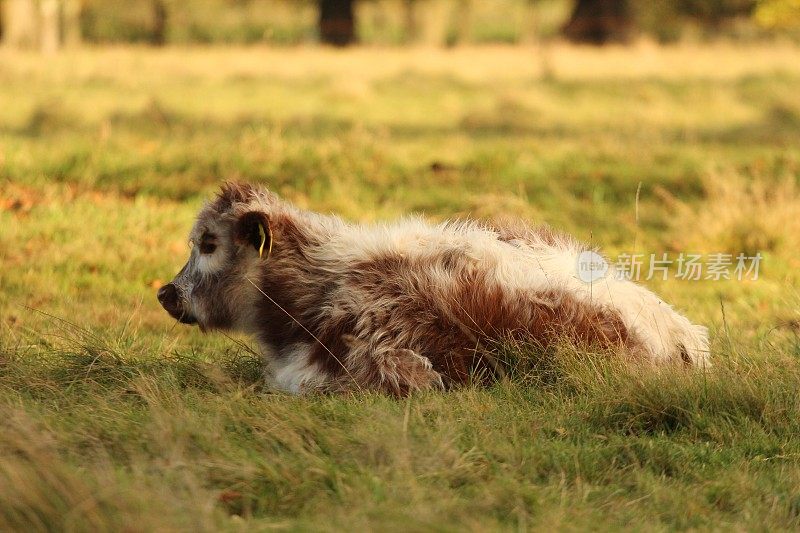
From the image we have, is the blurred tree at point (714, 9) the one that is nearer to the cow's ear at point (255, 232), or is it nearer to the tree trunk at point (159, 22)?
the tree trunk at point (159, 22)

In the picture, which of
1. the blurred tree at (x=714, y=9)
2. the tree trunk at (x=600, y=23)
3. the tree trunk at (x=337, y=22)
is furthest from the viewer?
the blurred tree at (x=714, y=9)

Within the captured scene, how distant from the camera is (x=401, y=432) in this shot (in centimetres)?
464

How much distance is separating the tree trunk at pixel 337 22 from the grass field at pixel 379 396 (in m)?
15.1

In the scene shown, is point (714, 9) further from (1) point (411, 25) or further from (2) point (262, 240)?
(2) point (262, 240)

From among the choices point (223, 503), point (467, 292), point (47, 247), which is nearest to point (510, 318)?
point (467, 292)

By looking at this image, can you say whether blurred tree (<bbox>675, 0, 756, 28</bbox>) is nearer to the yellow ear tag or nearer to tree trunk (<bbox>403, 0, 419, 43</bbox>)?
tree trunk (<bbox>403, 0, 419, 43</bbox>)

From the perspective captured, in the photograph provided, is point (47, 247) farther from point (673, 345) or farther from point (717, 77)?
point (717, 77)

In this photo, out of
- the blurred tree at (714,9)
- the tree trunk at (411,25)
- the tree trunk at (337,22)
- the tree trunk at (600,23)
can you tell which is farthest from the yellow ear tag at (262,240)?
the tree trunk at (411,25)

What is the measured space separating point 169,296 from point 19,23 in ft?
96.6

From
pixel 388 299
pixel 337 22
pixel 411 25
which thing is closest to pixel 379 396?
pixel 388 299

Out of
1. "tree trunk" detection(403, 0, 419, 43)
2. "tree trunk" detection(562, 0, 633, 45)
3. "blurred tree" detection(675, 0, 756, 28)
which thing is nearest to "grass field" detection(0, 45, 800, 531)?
"tree trunk" detection(562, 0, 633, 45)

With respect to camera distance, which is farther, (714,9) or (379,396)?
(714,9)

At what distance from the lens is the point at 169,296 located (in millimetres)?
6281

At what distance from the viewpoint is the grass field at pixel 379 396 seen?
4.27 meters
